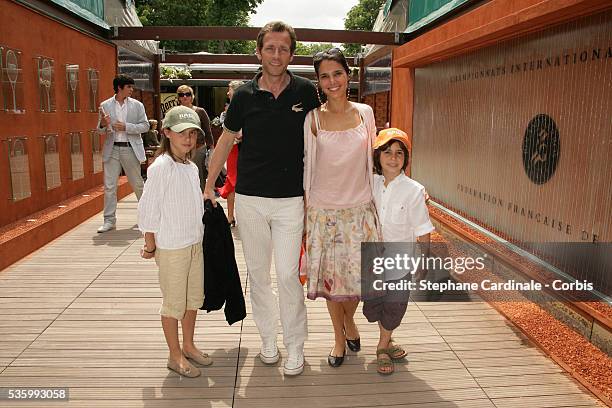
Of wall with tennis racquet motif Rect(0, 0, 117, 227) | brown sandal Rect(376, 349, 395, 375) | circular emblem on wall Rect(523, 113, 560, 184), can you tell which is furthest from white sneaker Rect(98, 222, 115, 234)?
circular emblem on wall Rect(523, 113, 560, 184)

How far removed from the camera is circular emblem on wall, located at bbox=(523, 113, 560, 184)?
4.43m

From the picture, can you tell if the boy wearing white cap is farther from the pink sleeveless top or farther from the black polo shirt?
the pink sleeveless top

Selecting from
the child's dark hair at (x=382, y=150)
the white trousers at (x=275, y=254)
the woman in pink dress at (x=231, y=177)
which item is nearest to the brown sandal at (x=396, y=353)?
the white trousers at (x=275, y=254)

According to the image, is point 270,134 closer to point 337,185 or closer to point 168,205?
point 337,185

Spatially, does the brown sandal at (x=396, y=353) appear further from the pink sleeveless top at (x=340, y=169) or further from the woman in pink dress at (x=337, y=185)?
the pink sleeveless top at (x=340, y=169)

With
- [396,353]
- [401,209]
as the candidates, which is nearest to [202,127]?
[401,209]

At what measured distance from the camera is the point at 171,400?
299cm

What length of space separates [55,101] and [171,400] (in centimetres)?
566

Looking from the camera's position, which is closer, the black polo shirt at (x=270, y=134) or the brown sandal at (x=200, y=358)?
the black polo shirt at (x=270, y=134)

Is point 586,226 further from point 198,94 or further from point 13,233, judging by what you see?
point 198,94

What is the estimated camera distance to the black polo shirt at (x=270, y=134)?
3096mm

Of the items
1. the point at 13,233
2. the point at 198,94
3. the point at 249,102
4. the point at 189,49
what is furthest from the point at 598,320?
the point at 189,49

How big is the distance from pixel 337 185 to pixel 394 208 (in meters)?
0.38

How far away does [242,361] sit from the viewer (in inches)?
137
